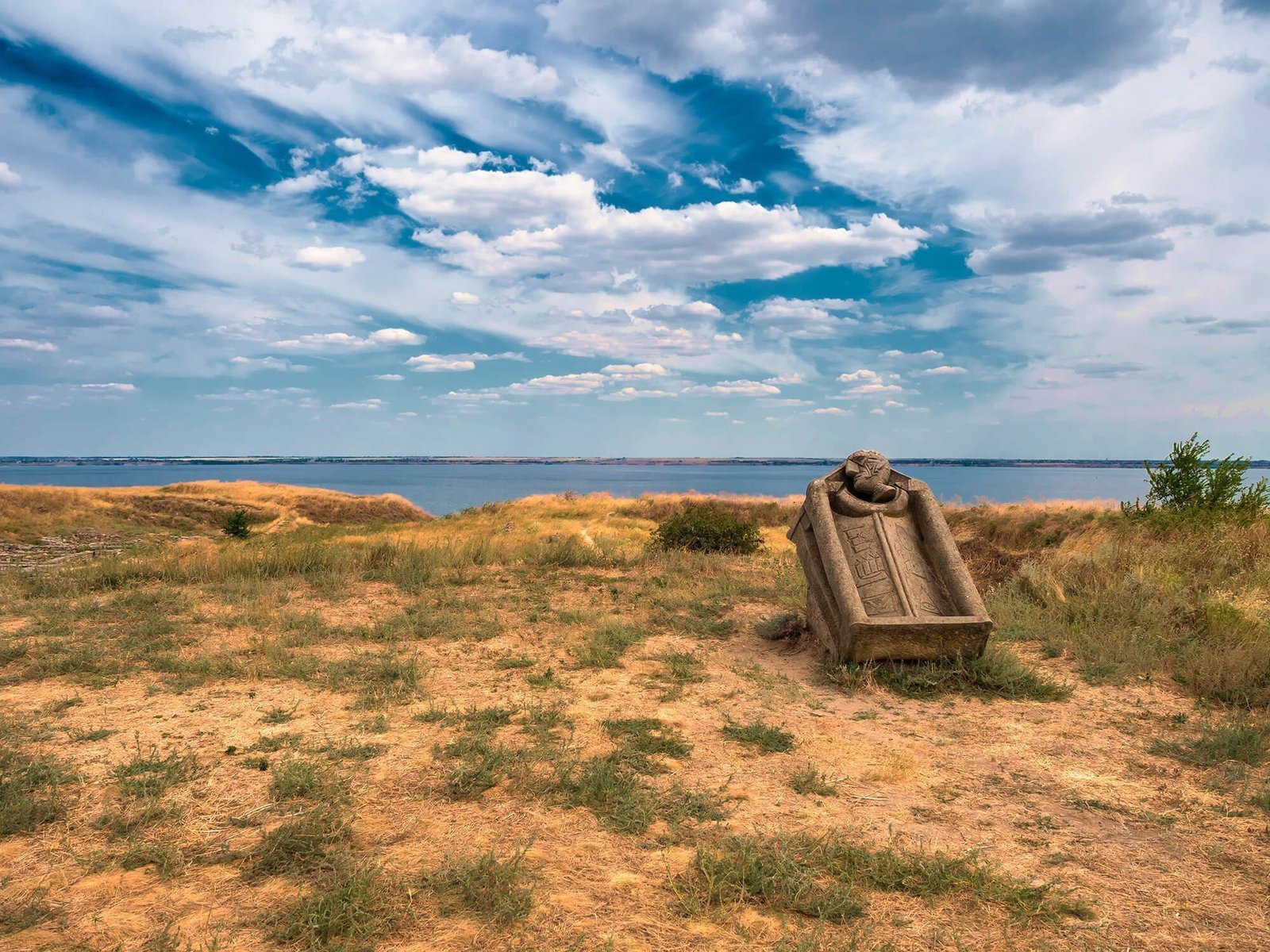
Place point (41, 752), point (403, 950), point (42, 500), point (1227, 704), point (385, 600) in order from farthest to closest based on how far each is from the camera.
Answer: point (42, 500), point (385, 600), point (1227, 704), point (41, 752), point (403, 950)

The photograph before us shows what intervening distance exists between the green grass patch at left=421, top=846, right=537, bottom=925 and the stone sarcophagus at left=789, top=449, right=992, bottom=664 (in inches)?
142

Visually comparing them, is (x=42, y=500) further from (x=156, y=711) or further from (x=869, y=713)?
(x=869, y=713)

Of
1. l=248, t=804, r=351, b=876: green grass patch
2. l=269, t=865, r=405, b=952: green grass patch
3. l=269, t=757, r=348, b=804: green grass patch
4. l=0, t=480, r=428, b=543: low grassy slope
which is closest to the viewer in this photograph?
l=269, t=865, r=405, b=952: green grass patch

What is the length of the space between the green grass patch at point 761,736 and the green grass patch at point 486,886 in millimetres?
1986

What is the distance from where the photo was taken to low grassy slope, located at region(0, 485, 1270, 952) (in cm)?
287

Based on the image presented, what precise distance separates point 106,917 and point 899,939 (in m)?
3.02

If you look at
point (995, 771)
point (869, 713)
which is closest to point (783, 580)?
point (869, 713)

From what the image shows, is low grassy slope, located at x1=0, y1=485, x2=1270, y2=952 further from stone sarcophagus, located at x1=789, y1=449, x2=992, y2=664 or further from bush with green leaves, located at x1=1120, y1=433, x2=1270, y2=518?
bush with green leaves, located at x1=1120, y1=433, x2=1270, y2=518

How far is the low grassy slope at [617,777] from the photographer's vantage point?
2.87m

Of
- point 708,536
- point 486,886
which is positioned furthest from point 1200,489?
point 486,886

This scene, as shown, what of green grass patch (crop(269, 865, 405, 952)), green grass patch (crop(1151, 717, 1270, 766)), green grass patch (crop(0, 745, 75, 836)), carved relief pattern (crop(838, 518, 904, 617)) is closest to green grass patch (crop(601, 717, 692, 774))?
green grass patch (crop(269, 865, 405, 952))

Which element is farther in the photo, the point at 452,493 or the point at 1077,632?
the point at 452,493

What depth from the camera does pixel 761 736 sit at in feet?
15.8

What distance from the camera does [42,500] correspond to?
81.1 feet
